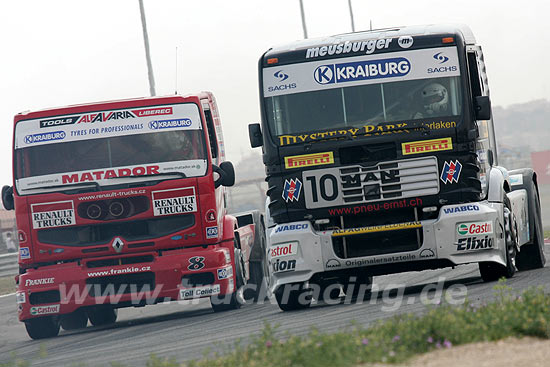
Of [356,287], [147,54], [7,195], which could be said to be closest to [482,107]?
[356,287]

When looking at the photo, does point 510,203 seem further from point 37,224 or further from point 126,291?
point 37,224

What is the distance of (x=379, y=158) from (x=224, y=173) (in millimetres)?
3044

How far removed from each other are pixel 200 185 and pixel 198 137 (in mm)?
653

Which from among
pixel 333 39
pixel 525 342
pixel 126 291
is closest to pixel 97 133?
pixel 126 291

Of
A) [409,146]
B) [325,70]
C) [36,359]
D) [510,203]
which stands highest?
[325,70]

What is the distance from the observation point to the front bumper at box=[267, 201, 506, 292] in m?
11.7

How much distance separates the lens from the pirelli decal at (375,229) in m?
11.8

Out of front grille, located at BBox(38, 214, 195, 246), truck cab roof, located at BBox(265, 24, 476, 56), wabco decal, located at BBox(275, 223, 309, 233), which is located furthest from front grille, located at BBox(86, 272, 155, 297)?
truck cab roof, located at BBox(265, 24, 476, 56)

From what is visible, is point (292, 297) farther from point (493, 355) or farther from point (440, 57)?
point (493, 355)

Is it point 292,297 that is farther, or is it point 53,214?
point 53,214

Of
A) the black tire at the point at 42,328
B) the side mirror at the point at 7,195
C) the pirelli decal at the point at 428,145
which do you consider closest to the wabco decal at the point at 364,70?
the pirelli decal at the point at 428,145

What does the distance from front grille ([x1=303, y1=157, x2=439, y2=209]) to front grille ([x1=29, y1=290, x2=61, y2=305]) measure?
13.0ft

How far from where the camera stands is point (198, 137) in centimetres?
1401

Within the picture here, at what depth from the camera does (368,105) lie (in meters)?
11.9
